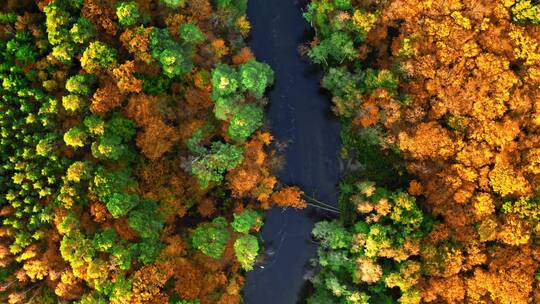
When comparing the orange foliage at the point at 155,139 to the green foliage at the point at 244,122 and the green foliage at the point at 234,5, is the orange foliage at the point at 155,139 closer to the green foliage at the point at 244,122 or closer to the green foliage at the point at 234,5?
the green foliage at the point at 244,122

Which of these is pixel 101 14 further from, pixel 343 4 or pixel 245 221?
pixel 245 221

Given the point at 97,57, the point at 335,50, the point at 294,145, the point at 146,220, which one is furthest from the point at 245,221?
the point at 97,57

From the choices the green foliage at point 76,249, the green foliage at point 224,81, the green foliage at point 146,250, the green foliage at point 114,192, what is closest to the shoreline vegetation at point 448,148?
the green foliage at point 224,81

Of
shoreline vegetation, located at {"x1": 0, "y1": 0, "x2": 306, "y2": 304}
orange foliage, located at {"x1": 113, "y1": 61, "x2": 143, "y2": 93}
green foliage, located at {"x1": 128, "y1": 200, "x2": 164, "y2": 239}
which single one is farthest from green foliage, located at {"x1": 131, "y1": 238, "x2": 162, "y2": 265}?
orange foliage, located at {"x1": 113, "y1": 61, "x2": 143, "y2": 93}

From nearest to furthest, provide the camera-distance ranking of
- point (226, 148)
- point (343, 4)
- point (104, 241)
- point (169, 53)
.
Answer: point (104, 241) → point (169, 53) → point (226, 148) → point (343, 4)

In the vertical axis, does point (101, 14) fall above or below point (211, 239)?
above
